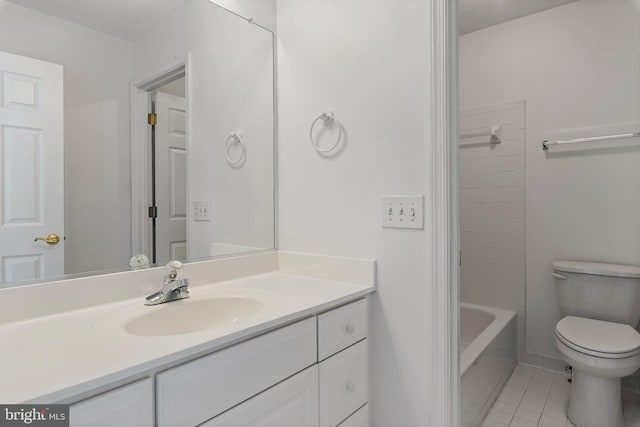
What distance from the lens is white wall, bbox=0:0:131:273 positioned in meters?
1.06

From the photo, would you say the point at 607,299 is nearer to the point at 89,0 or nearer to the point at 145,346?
A: the point at 145,346

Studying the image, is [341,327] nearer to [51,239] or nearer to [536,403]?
[51,239]

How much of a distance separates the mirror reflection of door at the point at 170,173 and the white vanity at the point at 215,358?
113 millimetres

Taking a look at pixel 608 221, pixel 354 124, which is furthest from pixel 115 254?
pixel 608 221

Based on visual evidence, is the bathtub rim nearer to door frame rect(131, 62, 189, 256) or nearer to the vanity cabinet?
the vanity cabinet

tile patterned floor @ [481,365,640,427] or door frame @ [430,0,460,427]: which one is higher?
door frame @ [430,0,460,427]

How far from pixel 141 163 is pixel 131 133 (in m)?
0.11

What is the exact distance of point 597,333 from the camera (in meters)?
1.82

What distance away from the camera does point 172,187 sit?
138 cm

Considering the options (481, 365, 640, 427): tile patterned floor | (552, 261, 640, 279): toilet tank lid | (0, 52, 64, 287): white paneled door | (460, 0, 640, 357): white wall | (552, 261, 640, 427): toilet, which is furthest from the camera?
(460, 0, 640, 357): white wall

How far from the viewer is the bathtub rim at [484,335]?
166cm

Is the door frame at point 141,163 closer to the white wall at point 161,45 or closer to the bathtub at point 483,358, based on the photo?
the white wall at point 161,45

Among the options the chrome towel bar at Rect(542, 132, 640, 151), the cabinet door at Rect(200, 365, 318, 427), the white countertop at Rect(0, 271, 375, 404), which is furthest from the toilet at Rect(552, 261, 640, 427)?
the cabinet door at Rect(200, 365, 318, 427)

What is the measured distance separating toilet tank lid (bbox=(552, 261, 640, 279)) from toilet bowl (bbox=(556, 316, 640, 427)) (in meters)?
0.28
